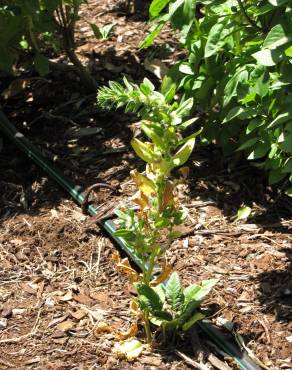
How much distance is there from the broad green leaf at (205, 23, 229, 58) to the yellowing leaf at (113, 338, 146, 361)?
4.66 feet

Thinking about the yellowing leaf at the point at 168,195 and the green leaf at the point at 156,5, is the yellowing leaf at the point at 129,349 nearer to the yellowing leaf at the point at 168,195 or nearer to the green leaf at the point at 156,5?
the yellowing leaf at the point at 168,195

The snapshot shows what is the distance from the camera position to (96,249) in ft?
11.6

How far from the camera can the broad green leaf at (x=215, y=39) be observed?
10.7 feet

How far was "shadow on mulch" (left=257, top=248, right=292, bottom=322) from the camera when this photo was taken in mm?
3068

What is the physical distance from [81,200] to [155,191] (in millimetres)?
1195

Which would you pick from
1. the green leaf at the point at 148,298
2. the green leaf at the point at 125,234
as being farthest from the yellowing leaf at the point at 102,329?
the green leaf at the point at 125,234

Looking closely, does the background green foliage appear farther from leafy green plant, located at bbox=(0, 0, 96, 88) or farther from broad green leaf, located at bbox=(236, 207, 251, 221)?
broad green leaf, located at bbox=(236, 207, 251, 221)

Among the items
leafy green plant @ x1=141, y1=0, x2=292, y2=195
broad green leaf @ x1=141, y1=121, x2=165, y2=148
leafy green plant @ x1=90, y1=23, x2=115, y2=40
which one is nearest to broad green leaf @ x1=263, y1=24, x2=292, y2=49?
leafy green plant @ x1=141, y1=0, x2=292, y2=195

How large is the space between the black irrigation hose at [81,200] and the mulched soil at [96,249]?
46mm

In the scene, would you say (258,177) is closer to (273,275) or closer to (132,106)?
(273,275)

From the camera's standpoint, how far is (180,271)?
3324 mm

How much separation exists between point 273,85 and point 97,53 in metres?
2.46

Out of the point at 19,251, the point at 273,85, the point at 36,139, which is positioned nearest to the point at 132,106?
the point at 273,85

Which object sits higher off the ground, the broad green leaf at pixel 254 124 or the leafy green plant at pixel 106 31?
the leafy green plant at pixel 106 31
